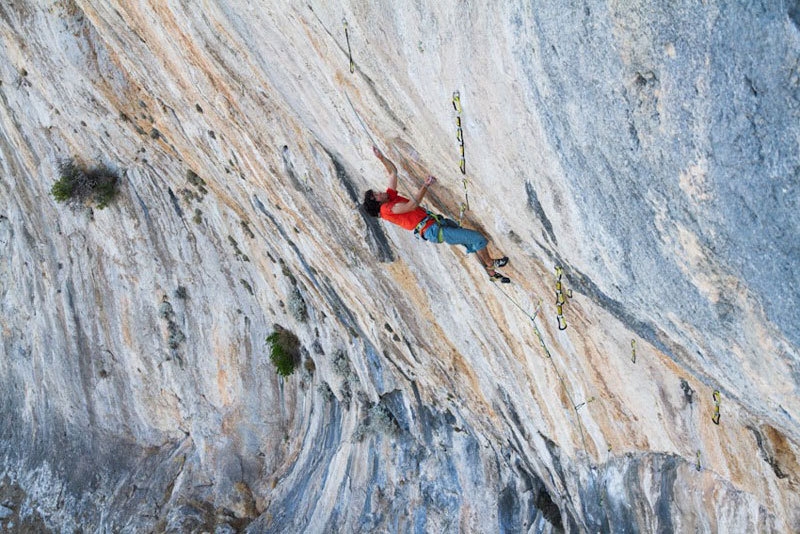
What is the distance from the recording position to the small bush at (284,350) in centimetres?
1275

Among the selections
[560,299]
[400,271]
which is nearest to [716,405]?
[560,299]

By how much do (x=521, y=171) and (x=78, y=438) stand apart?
41.3 ft

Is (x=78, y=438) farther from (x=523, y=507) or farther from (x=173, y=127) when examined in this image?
(x=523, y=507)

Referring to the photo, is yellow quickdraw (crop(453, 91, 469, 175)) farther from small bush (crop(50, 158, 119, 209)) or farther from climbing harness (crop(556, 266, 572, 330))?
small bush (crop(50, 158, 119, 209))

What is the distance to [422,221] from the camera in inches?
264

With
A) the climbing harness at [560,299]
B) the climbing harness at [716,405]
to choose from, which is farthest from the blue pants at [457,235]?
the climbing harness at [716,405]

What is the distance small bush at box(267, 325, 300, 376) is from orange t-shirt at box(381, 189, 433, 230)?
660cm

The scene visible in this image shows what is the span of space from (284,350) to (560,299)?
7.66 m

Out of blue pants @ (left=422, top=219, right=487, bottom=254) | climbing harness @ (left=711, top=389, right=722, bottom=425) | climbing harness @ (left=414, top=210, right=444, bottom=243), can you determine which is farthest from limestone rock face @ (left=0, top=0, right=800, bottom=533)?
climbing harness @ (left=414, top=210, right=444, bottom=243)

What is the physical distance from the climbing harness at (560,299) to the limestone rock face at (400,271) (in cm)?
6

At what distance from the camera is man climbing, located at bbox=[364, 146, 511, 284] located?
6.62 metres

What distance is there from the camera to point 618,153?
13.0ft

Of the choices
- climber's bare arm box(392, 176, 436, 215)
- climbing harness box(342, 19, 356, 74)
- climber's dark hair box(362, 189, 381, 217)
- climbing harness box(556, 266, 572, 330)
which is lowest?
climbing harness box(556, 266, 572, 330)

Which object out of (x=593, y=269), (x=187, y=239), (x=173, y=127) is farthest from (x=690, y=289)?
(x=187, y=239)
